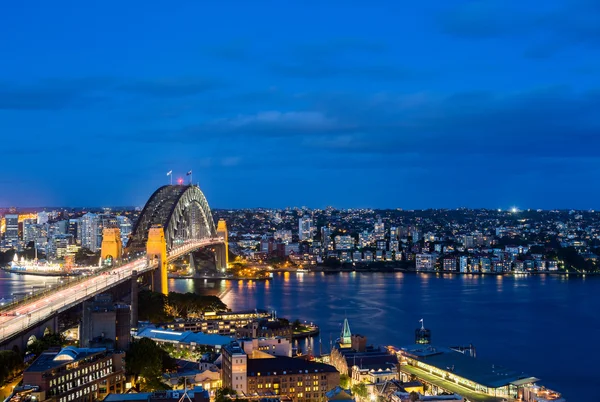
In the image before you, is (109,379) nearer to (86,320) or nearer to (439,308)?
(86,320)

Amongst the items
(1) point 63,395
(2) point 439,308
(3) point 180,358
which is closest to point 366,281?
(2) point 439,308

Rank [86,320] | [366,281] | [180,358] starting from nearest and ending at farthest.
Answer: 1. [86,320]
2. [180,358]
3. [366,281]

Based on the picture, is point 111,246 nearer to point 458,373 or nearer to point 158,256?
point 158,256

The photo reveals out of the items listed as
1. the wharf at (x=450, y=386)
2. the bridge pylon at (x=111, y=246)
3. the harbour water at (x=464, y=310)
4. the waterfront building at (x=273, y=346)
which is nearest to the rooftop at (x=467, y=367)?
the wharf at (x=450, y=386)

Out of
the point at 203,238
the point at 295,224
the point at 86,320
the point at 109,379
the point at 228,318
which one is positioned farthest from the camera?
the point at 295,224

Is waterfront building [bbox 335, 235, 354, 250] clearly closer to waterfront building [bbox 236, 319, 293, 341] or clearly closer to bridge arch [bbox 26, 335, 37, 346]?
waterfront building [bbox 236, 319, 293, 341]

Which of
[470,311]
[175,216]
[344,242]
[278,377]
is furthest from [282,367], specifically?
[344,242]

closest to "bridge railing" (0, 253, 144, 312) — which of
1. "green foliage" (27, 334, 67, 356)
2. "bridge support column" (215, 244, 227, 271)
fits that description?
"green foliage" (27, 334, 67, 356)

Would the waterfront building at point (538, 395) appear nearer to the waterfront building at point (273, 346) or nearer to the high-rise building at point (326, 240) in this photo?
the waterfront building at point (273, 346)
